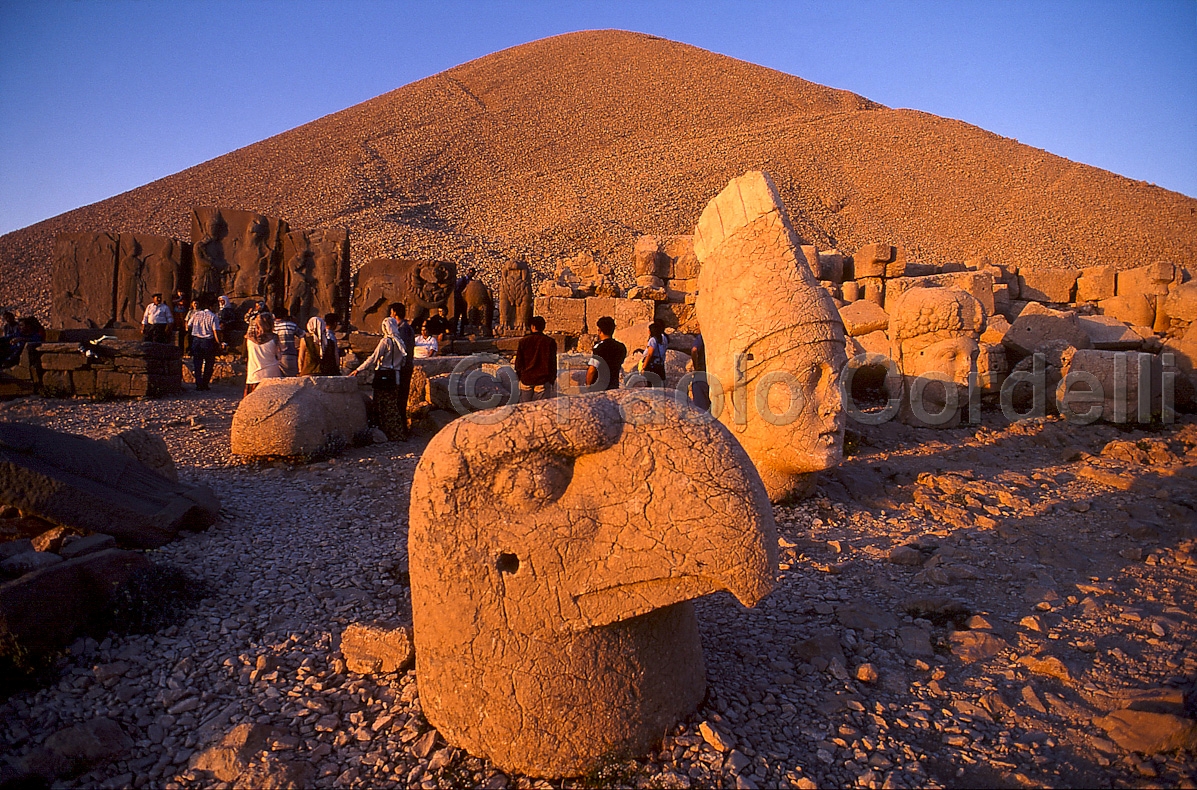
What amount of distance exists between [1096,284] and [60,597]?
51.4 ft

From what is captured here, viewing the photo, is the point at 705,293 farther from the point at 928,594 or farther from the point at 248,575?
the point at 248,575

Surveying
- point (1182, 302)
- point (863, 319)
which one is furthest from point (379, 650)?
point (1182, 302)

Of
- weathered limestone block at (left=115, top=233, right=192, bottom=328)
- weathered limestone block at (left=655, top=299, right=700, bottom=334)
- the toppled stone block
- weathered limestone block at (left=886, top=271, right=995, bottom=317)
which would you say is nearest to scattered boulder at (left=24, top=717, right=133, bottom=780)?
the toppled stone block

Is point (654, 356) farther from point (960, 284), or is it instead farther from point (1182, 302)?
point (1182, 302)

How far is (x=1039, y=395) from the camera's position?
27.8 feet

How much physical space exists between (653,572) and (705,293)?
3684 mm

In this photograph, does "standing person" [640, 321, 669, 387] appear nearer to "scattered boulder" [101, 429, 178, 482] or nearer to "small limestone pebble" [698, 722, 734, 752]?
"scattered boulder" [101, 429, 178, 482]

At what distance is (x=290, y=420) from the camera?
643 centimetres

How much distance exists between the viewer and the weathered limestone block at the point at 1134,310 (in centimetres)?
1205

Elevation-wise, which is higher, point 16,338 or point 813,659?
point 16,338

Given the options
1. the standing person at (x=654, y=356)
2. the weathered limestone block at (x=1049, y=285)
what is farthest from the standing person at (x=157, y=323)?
the weathered limestone block at (x=1049, y=285)

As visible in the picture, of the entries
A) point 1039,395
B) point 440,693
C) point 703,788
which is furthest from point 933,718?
point 1039,395

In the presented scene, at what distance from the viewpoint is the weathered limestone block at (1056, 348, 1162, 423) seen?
7.97 meters

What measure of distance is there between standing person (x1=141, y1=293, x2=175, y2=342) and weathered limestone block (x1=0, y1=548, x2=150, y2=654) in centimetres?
889
